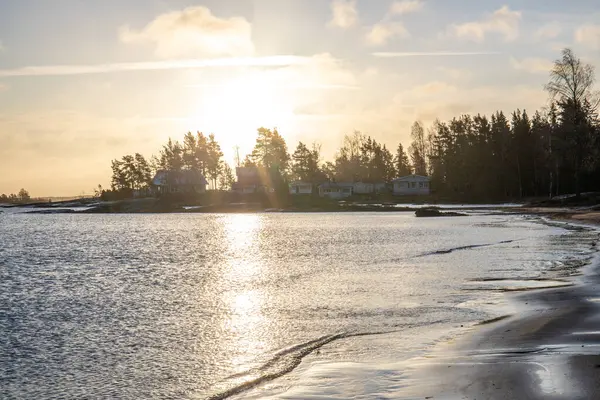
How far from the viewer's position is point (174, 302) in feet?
73.9

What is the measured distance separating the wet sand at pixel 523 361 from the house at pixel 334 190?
137 metres

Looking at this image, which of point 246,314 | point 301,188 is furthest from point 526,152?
point 246,314

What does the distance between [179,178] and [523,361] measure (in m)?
160

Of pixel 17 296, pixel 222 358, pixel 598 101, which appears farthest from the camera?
pixel 598 101

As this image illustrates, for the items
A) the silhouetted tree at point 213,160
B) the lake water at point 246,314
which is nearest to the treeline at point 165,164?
the silhouetted tree at point 213,160

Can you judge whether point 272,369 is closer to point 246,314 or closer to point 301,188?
point 246,314

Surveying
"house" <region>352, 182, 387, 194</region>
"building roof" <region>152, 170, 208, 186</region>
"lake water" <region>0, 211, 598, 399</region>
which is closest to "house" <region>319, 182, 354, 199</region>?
"house" <region>352, 182, 387, 194</region>

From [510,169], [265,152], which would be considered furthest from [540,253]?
[265,152]

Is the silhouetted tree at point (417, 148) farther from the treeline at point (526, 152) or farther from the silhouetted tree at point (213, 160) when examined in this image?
the silhouetted tree at point (213, 160)

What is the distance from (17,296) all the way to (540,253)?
90.6ft

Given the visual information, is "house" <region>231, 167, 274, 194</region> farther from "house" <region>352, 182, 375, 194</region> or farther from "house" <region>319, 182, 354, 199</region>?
"house" <region>352, 182, 375, 194</region>

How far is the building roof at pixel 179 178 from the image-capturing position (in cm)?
16538

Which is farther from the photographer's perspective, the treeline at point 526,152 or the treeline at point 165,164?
the treeline at point 165,164

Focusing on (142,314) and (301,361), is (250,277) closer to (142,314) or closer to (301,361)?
(142,314)
